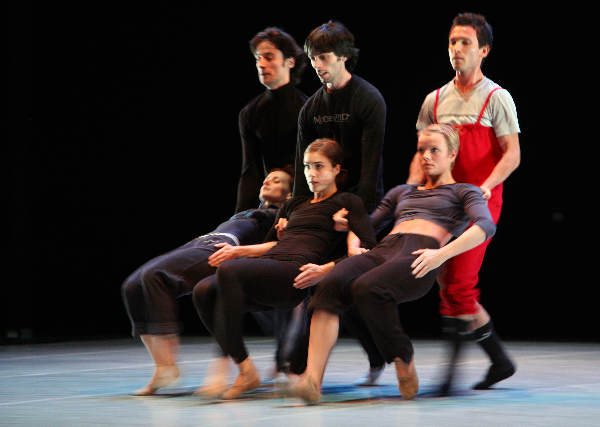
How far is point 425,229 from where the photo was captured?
3.16m

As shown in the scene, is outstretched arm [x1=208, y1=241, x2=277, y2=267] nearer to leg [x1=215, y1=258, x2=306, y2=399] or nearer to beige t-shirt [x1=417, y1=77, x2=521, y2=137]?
leg [x1=215, y1=258, x2=306, y2=399]

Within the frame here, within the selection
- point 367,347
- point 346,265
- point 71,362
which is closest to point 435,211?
point 346,265

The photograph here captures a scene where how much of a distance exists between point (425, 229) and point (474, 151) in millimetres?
390

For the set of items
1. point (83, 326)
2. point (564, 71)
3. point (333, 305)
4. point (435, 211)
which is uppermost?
point (564, 71)

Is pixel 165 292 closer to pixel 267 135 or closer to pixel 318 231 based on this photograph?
pixel 318 231

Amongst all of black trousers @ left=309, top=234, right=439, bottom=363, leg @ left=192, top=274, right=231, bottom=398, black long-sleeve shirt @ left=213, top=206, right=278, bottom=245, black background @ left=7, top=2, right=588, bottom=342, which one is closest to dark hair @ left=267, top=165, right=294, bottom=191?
black long-sleeve shirt @ left=213, top=206, right=278, bottom=245

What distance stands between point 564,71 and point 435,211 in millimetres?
3050

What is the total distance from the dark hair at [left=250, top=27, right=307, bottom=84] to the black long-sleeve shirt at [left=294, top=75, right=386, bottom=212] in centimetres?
28

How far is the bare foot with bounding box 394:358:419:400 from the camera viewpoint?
2.93 meters

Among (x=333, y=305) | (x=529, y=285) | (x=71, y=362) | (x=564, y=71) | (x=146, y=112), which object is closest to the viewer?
(x=333, y=305)

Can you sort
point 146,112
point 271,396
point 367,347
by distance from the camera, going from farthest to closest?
point 146,112 < point 367,347 < point 271,396

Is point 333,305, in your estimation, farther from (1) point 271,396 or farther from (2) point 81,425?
(2) point 81,425

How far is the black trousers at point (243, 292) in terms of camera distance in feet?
10.1

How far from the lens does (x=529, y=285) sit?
6.41 metres
